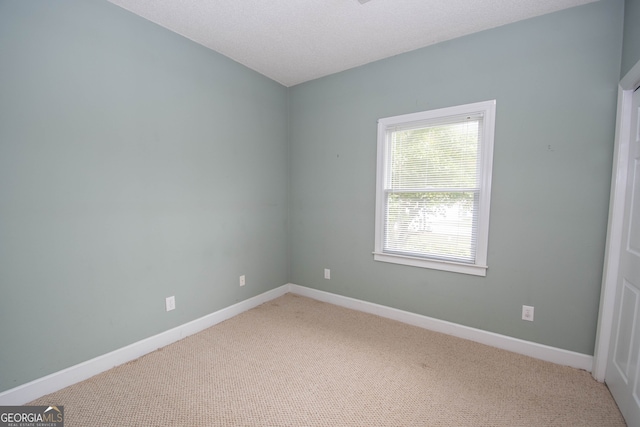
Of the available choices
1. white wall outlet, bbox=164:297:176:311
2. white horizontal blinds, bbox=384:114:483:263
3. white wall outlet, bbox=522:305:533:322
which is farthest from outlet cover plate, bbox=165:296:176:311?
white wall outlet, bbox=522:305:533:322

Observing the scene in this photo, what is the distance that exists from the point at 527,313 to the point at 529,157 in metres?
1.27

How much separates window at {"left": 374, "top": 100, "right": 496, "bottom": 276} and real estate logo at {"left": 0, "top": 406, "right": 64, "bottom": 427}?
2640 millimetres

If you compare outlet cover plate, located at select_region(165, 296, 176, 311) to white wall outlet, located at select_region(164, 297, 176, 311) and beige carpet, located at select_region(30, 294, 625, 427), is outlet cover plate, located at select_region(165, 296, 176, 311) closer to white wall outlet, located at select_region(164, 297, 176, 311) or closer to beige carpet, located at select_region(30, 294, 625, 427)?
white wall outlet, located at select_region(164, 297, 176, 311)

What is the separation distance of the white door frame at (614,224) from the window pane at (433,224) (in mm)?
823

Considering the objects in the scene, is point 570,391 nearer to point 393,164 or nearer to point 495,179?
point 495,179

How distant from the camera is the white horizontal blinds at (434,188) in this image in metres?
2.38

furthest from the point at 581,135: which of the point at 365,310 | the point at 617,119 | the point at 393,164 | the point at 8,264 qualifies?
the point at 8,264

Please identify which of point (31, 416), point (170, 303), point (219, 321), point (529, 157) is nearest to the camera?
point (31, 416)

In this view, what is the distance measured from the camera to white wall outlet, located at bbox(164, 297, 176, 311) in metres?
2.33

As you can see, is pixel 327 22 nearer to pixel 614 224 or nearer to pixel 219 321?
pixel 614 224

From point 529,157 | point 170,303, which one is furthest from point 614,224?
point 170,303

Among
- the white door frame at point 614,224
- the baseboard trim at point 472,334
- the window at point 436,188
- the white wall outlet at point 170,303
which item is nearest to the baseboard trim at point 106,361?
the white wall outlet at point 170,303

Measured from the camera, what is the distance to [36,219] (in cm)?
167

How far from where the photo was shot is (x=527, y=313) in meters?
2.17
